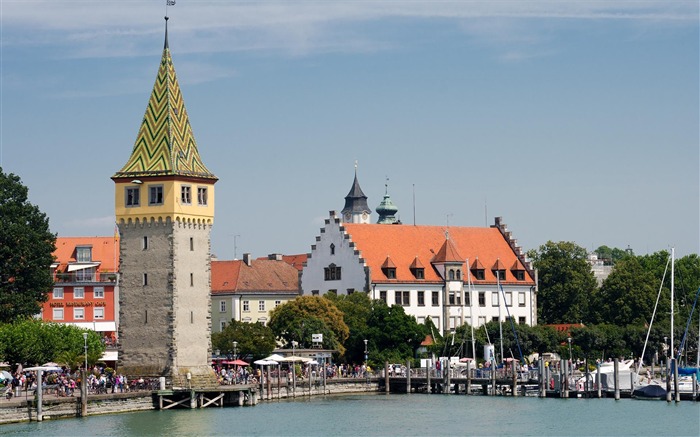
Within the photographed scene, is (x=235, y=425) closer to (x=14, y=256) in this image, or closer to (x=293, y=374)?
(x=293, y=374)

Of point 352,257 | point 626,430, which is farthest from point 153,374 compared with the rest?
point 352,257

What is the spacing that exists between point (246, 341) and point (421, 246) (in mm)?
28925

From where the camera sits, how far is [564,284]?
126 metres

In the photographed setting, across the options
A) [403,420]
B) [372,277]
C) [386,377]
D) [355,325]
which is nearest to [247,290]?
[372,277]

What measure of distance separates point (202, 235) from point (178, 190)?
3.09 metres

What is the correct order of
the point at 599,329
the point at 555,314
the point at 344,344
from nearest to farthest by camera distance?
the point at 344,344 < the point at 599,329 < the point at 555,314

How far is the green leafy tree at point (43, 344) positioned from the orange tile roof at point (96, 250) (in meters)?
20.3

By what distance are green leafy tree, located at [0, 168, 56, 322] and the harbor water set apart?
18822 mm

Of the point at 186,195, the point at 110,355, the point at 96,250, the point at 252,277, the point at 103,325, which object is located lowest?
the point at 110,355

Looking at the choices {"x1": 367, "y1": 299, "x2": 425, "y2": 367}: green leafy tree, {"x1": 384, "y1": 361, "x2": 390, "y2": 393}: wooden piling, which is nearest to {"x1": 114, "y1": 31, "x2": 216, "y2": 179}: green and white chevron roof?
{"x1": 384, "y1": 361, "x2": 390, "y2": 393}: wooden piling

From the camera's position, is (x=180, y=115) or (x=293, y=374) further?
(x=293, y=374)

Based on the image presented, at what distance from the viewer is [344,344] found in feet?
346

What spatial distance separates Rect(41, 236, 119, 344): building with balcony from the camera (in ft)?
351

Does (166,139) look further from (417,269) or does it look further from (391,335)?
(417,269)
